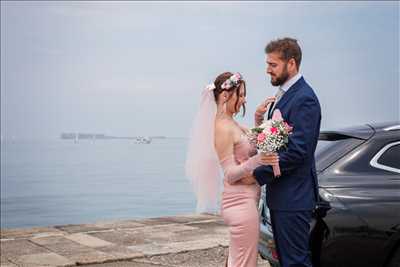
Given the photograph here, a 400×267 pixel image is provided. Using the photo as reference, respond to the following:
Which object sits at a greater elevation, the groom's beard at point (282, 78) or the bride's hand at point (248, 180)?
the groom's beard at point (282, 78)

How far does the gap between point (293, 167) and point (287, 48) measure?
26.6 inches

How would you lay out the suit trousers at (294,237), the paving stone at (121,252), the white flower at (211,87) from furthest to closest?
the paving stone at (121,252) < the white flower at (211,87) < the suit trousers at (294,237)

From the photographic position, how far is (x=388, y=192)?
4.14m

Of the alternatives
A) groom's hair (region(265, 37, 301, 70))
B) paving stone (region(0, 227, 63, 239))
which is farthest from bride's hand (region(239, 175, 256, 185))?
paving stone (region(0, 227, 63, 239))

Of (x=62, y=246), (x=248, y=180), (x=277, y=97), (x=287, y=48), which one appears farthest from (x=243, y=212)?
(x=62, y=246)

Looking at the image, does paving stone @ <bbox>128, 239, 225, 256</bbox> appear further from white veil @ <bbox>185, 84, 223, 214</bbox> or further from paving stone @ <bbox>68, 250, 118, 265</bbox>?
white veil @ <bbox>185, 84, 223, 214</bbox>

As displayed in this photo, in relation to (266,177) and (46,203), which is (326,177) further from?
(46,203)

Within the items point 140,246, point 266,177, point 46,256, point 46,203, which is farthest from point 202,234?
Answer: point 46,203

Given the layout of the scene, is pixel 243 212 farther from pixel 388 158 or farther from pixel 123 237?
→ pixel 123 237

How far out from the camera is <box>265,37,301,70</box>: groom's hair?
3771mm

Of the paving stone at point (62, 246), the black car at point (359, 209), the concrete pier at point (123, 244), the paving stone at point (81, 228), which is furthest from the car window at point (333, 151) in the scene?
the paving stone at point (81, 228)

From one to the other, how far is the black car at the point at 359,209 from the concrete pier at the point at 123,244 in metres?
2.66

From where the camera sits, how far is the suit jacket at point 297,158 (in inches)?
145

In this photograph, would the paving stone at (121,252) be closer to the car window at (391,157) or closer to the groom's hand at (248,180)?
the groom's hand at (248,180)
